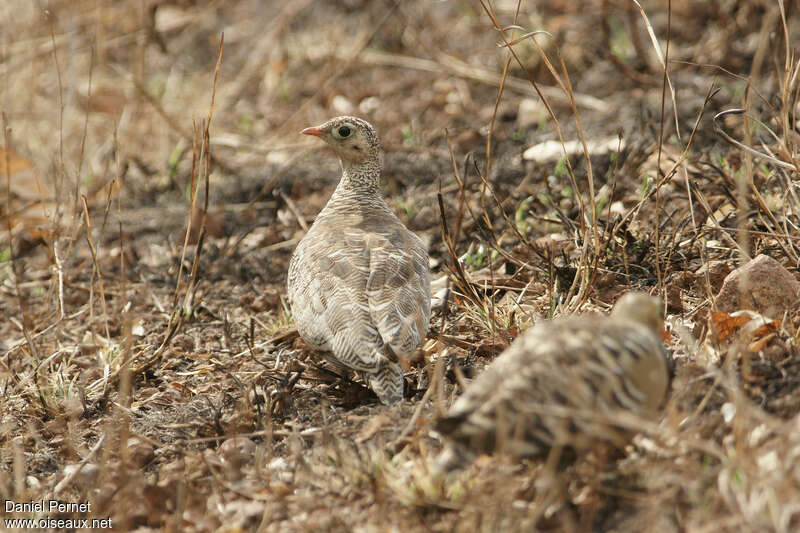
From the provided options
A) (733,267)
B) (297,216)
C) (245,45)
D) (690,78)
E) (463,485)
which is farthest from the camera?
(245,45)

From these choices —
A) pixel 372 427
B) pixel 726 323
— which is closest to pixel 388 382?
pixel 372 427

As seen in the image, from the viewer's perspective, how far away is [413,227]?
6.00 m

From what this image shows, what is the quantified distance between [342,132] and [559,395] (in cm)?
291

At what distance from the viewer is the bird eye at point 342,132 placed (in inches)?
199

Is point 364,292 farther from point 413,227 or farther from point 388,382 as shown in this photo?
point 413,227

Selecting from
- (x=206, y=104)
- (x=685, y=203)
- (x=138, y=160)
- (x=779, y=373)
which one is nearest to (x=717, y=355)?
(x=779, y=373)

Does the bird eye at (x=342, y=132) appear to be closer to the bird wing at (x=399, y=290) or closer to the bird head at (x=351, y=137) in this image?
the bird head at (x=351, y=137)

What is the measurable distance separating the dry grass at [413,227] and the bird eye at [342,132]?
634mm

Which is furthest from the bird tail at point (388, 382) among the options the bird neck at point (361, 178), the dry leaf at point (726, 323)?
the bird neck at point (361, 178)

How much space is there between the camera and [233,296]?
563 cm

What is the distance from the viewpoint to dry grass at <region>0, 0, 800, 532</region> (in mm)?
2871

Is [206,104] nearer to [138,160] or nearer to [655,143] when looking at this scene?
[138,160]

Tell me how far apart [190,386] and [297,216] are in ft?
6.54

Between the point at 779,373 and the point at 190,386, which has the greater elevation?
the point at 779,373
